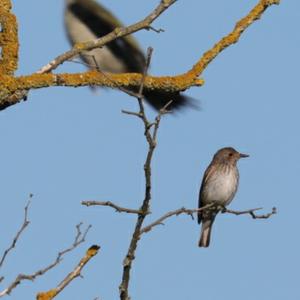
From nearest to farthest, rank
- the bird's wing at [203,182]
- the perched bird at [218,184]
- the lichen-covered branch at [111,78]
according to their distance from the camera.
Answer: the lichen-covered branch at [111,78] → the perched bird at [218,184] → the bird's wing at [203,182]

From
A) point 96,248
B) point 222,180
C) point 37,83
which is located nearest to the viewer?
point 96,248

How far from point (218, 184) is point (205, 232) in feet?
2.36

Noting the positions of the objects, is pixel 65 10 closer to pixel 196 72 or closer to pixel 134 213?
pixel 196 72

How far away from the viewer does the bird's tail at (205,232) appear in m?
9.71

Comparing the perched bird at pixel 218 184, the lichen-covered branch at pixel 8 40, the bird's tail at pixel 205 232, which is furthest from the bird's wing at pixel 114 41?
the lichen-covered branch at pixel 8 40

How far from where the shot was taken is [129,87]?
5.59 metres

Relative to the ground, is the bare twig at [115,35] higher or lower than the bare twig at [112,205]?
higher

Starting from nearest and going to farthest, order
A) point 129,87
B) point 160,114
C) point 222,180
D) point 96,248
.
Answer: point 160,114 → point 96,248 → point 129,87 → point 222,180

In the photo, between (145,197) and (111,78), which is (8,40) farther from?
(145,197)

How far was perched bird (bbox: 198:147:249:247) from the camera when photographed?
9.20m

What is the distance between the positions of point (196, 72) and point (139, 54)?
3.90 m

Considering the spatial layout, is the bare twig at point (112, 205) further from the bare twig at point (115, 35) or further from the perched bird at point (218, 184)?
the perched bird at point (218, 184)

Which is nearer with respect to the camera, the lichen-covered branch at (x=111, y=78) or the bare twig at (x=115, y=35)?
the lichen-covered branch at (x=111, y=78)

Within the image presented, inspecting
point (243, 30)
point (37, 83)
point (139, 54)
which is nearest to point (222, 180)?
point (139, 54)
